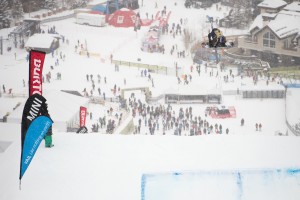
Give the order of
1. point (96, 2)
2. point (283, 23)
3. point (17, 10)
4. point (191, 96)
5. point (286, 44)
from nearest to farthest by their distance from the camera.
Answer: point (191, 96), point (286, 44), point (283, 23), point (17, 10), point (96, 2)

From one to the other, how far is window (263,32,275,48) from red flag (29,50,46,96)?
68.6 feet

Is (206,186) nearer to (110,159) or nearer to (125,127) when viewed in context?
(110,159)

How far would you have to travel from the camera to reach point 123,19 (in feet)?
104

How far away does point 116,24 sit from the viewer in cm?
3175

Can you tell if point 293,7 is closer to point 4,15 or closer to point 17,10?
point 17,10

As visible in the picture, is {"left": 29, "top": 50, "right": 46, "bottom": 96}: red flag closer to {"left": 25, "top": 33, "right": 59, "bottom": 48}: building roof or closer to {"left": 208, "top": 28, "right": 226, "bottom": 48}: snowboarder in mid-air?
{"left": 208, "top": 28, "right": 226, "bottom": 48}: snowboarder in mid-air

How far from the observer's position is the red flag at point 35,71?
8266 mm

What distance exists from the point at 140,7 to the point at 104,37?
742 cm

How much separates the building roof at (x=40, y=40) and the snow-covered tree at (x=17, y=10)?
5.44m

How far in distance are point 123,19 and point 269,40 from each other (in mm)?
9135

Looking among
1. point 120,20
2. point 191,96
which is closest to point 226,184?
point 191,96

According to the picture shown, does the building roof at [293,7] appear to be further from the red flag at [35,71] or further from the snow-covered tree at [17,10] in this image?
the red flag at [35,71]

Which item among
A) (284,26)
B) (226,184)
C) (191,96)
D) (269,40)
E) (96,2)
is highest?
(96,2)

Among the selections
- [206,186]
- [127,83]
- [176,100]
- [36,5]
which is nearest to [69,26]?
[36,5]
